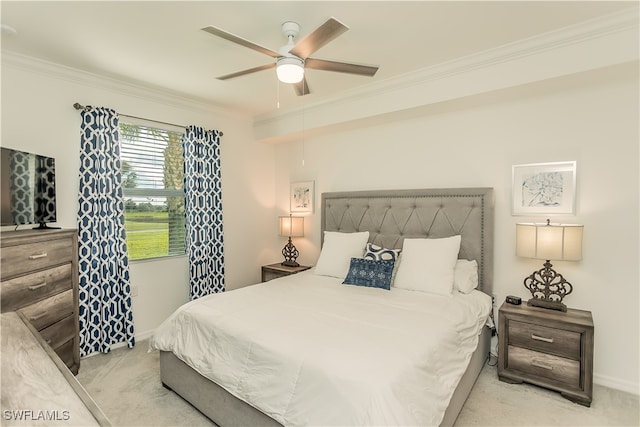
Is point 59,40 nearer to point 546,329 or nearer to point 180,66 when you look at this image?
point 180,66

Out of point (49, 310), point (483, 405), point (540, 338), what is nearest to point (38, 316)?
point (49, 310)

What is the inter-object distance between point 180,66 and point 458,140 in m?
2.65

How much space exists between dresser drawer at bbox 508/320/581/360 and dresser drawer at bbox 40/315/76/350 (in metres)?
3.41

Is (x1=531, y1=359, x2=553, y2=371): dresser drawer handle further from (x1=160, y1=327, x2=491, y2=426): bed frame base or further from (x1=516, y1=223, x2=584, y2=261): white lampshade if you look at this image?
(x1=516, y1=223, x2=584, y2=261): white lampshade

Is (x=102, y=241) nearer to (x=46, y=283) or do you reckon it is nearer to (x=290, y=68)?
(x=46, y=283)

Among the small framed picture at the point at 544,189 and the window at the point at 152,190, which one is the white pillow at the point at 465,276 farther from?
the window at the point at 152,190

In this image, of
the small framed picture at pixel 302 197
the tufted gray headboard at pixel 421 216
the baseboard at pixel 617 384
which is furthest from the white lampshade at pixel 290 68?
the baseboard at pixel 617 384

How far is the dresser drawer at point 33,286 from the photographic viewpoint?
6.68 feet

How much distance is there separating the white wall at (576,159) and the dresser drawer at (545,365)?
459 millimetres

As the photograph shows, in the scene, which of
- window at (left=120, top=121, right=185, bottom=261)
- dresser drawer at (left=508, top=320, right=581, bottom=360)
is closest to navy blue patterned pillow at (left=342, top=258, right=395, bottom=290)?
dresser drawer at (left=508, top=320, right=581, bottom=360)

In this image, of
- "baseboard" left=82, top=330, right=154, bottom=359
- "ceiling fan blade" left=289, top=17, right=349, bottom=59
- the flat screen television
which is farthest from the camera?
"baseboard" left=82, top=330, right=154, bottom=359

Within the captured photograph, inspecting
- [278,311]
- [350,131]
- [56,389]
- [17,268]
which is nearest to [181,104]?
[350,131]

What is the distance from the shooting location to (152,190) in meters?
3.55

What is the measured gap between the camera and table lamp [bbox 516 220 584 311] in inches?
93.7
